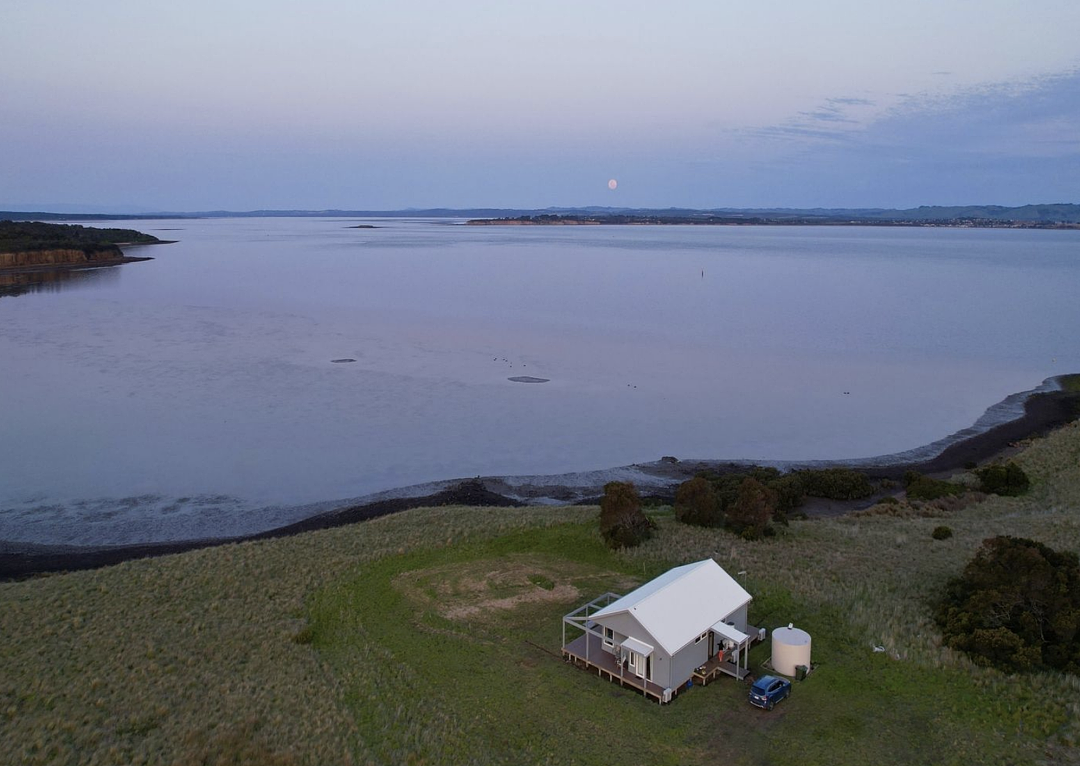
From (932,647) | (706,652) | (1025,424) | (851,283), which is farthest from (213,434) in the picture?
(851,283)

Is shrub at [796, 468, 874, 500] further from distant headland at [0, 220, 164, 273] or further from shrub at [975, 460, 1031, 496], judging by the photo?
distant headland at [0, 220, 164, 273]

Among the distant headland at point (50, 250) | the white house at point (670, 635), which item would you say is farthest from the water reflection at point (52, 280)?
the white house at point (670, 635)

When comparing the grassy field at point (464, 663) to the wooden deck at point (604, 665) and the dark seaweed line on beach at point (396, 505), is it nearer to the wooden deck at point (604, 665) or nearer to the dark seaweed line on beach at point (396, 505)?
the wooden deck at point (604, 665)

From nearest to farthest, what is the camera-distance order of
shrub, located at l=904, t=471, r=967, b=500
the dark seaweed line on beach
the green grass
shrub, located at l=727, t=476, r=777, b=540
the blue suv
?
the blue suv → shrub, located at l=727, t=476, r=777, b=540 → the dark seaweed line on beach → shrub, located at l=904, t=471, r=967, b=500 → the green grass

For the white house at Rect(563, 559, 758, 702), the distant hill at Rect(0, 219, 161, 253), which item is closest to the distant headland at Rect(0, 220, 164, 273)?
the distant hill at Rect(0, 219, 161, 253)

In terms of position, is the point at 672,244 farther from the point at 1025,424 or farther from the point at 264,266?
the point at 1025,424

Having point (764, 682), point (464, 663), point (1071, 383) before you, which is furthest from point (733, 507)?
point (1071, 383)
